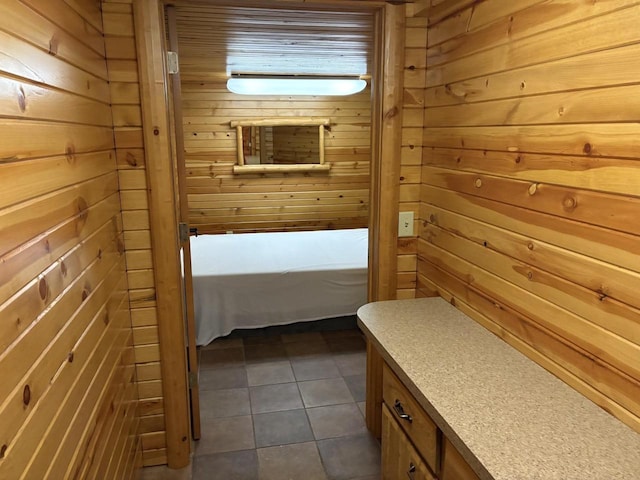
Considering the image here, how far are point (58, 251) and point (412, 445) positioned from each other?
4.02 ft

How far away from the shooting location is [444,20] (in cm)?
202

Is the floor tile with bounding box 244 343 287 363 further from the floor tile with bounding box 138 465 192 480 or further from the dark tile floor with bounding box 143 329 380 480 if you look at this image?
the floor tile with bounding box 138 465 192 480

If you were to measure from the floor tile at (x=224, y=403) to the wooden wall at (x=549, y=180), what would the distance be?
150cm

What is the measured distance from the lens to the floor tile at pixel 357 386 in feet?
9.80

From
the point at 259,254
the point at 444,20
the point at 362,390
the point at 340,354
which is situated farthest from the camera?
the point at 259,254

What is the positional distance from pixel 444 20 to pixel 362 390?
213 cm

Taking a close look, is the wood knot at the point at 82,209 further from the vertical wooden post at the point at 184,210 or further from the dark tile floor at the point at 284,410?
the dark tile floor at the point at 284,410

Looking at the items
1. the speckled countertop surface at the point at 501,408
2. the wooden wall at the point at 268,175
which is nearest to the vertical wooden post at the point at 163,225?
the speckled countertop surface at the point at 501,408

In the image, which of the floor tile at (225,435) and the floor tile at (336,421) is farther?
the floor tile at (336,421)

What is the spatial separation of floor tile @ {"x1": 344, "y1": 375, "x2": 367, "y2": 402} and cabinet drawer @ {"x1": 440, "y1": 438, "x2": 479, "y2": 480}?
5.22 ft

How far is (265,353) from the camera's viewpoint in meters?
3.60

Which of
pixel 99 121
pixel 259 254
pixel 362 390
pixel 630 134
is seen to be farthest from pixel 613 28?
pixel 259 254

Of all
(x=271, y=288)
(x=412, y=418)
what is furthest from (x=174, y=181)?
(x=271, y=288)

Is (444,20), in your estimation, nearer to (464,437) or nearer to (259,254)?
(464,437)
